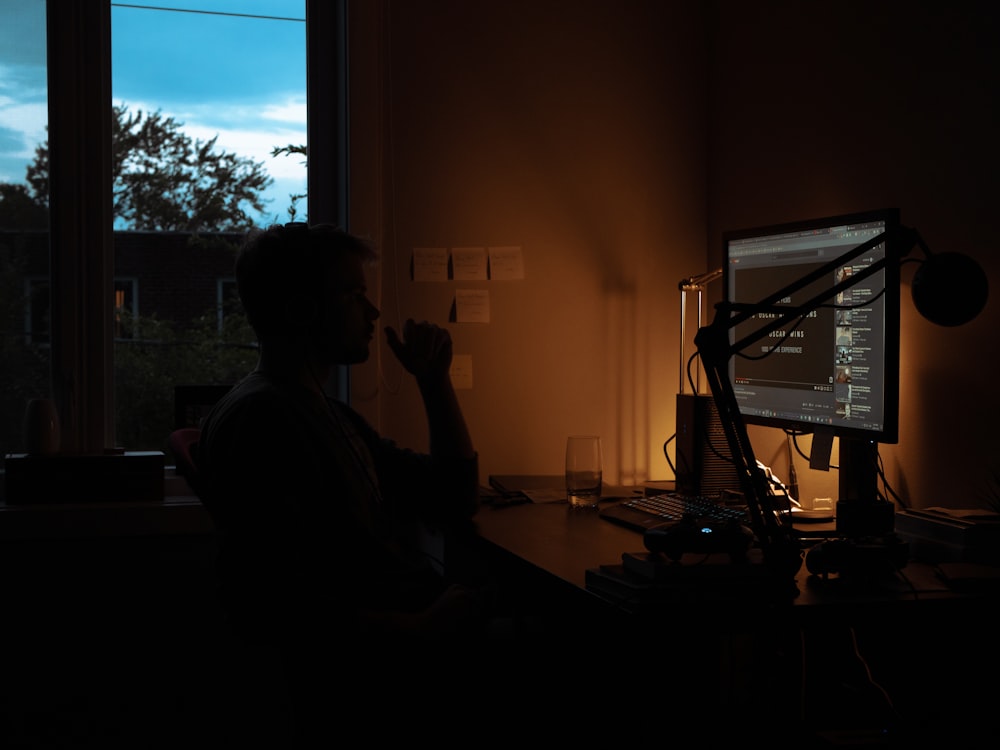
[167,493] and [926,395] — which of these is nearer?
[926,395]

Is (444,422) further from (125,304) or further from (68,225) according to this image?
(68,225)

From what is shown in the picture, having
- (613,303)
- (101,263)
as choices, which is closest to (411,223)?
(613,303)

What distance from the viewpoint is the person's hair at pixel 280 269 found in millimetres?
1757

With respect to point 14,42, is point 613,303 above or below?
below

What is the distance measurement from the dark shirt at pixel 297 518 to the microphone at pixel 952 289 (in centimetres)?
97

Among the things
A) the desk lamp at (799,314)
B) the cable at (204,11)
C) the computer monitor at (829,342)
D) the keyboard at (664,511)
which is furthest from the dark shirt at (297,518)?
the cable at (204,11)

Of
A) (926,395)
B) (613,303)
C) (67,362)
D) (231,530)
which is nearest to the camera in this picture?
(231,530)

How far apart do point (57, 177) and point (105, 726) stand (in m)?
1.43

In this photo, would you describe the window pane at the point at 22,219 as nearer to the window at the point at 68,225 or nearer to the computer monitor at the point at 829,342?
the window at the point at 68,225

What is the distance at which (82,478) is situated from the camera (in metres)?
2.45

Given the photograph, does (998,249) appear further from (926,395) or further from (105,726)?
(105,726)

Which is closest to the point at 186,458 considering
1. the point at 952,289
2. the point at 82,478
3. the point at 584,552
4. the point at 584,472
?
the point at 584,552

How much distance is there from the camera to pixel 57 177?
2.55 metres

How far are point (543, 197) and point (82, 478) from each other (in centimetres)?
144
